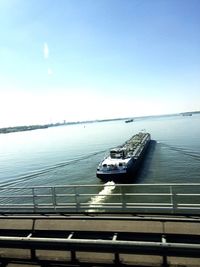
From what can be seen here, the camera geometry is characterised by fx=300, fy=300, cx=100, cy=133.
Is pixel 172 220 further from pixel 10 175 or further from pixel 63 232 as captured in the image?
pixel 10 175

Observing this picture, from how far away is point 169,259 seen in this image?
7516 mm

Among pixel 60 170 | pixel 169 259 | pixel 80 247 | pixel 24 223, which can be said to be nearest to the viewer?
pixel 80 247

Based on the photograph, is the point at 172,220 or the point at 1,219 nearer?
the point at 172,220

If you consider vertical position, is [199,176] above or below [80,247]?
below

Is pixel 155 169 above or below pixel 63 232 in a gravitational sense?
below

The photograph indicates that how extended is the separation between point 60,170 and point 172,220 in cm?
4121

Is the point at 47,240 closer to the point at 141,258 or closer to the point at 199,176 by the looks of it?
the point at 141,258

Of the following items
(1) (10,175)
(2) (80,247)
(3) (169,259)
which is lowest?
(1) (10,175)

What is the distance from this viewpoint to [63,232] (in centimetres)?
949

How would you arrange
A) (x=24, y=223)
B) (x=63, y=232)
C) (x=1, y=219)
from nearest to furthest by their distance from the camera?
1. (x=63, y=232)
2. (x=24, y=223)
3. (x=1, y=219)

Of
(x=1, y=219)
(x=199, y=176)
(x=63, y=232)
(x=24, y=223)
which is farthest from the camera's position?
(x=199, y=176)

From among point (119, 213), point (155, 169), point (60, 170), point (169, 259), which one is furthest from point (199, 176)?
point (169, 259)

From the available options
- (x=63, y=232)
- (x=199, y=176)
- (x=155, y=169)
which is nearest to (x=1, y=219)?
(x=63, y=232)

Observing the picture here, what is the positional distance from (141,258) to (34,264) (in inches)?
107
